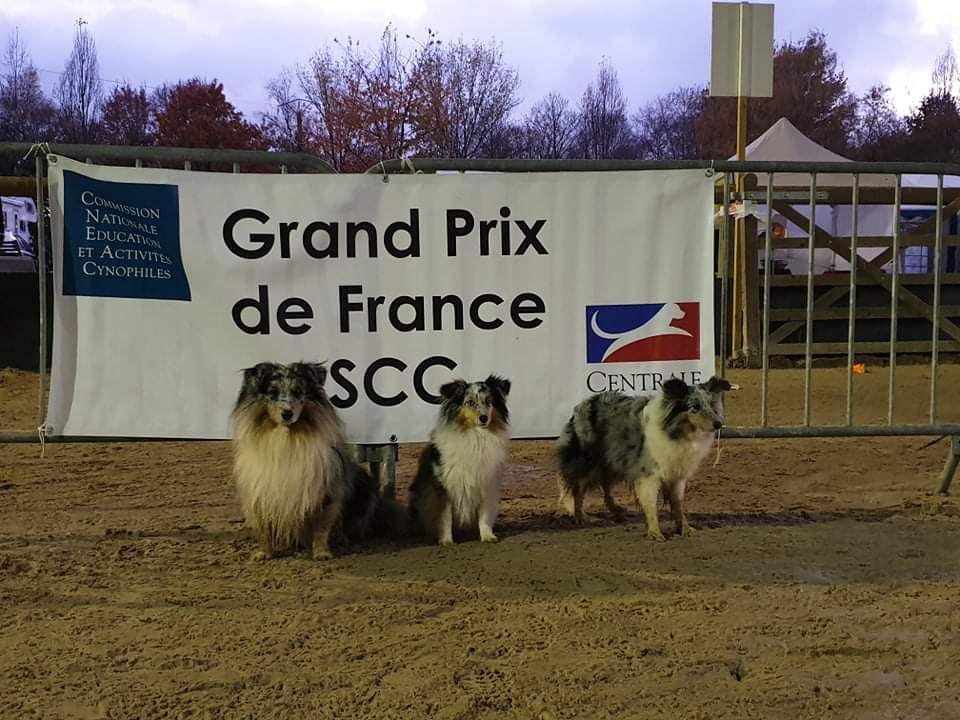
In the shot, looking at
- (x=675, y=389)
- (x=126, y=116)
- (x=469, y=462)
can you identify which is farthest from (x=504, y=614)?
(x=126, y=116)

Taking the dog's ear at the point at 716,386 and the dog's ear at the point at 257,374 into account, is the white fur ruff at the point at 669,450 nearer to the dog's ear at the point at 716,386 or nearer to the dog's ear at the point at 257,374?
the dog's ear at the point at 716,386

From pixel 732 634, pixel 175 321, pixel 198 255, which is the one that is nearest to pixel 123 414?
pixel 175 321

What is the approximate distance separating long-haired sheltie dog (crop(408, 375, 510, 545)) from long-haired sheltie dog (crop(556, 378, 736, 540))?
0.62 metres

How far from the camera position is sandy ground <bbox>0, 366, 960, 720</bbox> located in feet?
12.5

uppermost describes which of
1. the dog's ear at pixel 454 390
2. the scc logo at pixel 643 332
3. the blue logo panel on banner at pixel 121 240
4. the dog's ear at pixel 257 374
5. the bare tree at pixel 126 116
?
the bare tree at pixel 126 116

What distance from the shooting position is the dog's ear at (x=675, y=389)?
5922mm

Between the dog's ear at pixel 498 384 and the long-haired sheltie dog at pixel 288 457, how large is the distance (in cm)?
94

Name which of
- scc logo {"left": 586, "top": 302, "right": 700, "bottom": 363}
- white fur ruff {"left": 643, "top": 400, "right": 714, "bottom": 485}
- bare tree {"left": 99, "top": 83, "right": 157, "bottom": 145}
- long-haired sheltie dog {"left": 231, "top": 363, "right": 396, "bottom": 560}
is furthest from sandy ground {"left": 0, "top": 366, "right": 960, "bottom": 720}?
bare tree {"left": 99, "top": 83, "right": 157, "bottom": 145}

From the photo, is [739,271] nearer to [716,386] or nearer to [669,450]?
[716,386]

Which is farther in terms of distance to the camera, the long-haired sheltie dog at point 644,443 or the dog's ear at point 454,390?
the long-haired sheltie dog at point 644,443

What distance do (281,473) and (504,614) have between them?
1.62m

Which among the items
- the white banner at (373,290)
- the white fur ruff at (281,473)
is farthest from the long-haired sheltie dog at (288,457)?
the white banner at (373,290)

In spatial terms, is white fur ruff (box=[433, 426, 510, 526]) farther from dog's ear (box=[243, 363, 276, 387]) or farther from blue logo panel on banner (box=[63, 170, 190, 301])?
blue logo panel on banner (box=[63, 170, 190, 301])

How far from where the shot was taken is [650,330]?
620cm
